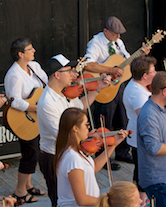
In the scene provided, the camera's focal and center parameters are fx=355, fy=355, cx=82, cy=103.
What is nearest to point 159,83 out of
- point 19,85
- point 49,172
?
point 49,172

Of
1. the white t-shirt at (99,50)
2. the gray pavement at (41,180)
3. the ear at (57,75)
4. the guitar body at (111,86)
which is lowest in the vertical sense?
the gray pavement at (41,180)

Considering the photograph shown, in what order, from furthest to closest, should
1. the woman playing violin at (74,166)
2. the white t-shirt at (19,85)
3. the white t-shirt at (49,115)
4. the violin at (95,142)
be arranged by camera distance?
the white t-shirt at (19,85) < the white t-shirt at (49,115) < the violin at (95,142) < the woman playing violin at (74,166)

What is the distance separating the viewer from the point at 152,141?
125 inches

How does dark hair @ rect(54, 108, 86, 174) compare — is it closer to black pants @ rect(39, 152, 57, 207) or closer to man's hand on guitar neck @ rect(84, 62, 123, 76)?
black pants @ rect(39, 152, 57, 207)

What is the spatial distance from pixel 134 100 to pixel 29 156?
5.02 feet

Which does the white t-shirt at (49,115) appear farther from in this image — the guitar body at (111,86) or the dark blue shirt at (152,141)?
the guitar body at (111,86)

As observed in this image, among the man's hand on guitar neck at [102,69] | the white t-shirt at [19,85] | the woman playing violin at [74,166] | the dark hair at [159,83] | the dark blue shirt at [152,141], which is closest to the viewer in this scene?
the woman playing violin at [74,166]

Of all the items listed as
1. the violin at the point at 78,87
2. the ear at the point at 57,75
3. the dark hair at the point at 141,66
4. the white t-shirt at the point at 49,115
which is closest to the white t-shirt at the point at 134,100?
the dark hair at the point at 141,66

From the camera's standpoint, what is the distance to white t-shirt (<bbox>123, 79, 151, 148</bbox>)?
4004 mm

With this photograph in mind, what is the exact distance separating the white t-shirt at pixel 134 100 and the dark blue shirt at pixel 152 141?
0.69 m

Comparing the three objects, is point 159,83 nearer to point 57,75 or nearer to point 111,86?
point 57,75

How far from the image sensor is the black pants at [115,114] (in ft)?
18.0

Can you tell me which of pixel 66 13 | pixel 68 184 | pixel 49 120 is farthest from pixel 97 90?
pixel 66 13

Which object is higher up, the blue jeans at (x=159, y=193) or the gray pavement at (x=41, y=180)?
the blue jeans at (x=159, y=193)
